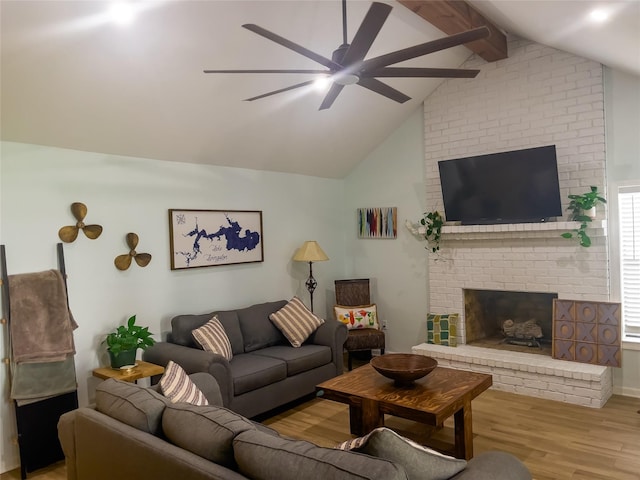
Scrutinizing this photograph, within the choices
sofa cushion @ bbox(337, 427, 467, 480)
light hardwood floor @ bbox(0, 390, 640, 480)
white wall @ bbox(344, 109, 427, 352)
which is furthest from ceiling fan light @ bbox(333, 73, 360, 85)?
white wall @ bbox(344, 109, 427, 352)

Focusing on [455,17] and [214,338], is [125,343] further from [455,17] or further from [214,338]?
[455,17]

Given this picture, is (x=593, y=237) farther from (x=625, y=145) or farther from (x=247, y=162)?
(x=247, y=162)

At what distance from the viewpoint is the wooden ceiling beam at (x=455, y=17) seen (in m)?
3.59

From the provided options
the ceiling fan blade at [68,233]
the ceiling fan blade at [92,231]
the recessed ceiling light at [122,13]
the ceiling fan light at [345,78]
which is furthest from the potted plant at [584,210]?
the ceiling fan blade at [68,233]

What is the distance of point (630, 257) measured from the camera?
4.35 m

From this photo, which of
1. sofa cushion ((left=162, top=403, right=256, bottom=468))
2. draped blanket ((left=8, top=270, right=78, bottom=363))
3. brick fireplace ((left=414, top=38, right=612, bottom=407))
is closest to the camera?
sofa cushion ((left=162, top=403, right=256, bottom=468))

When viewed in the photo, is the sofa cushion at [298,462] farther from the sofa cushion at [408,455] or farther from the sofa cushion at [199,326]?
the sofa cushion at [199,326]

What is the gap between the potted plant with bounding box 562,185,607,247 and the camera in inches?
168

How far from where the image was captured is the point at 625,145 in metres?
4.29

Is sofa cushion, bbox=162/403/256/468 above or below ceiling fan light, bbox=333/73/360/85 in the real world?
below

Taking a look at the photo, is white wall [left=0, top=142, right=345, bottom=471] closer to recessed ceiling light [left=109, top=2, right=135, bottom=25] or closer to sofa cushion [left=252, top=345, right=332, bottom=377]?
sofa cushion [left=252, top=345, right=332, bottom=377]

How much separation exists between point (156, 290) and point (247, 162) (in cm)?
167

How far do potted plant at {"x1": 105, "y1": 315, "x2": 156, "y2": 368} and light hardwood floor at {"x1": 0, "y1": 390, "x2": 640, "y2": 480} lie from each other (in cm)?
81

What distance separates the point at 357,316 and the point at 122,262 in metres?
2.67
